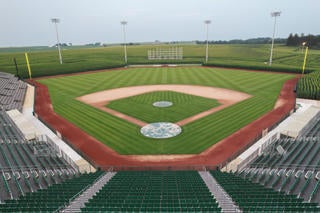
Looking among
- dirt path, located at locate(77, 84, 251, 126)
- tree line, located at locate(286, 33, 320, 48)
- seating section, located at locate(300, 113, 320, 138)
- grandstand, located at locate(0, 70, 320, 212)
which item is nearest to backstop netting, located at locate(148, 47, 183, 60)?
dirt path, located at locate(77, 84, 251, 126)

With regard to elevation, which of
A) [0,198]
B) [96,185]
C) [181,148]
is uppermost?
[0,198]

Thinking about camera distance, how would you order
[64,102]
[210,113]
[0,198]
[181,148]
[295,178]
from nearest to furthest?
[0,198]
[295,178]
[181,148]
[210,113]
[64,102]

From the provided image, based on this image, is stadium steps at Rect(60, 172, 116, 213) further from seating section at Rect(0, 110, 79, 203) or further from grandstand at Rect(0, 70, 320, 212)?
seating section at Rect(0, 110, 79, 203)

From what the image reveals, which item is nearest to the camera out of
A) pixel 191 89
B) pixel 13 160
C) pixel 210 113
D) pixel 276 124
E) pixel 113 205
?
pixel 113 205

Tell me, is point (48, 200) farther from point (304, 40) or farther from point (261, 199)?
point (304, 40)

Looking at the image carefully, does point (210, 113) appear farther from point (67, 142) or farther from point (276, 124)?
point (67, 142)

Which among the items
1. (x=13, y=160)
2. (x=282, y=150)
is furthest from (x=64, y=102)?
(x=282, y=150)
